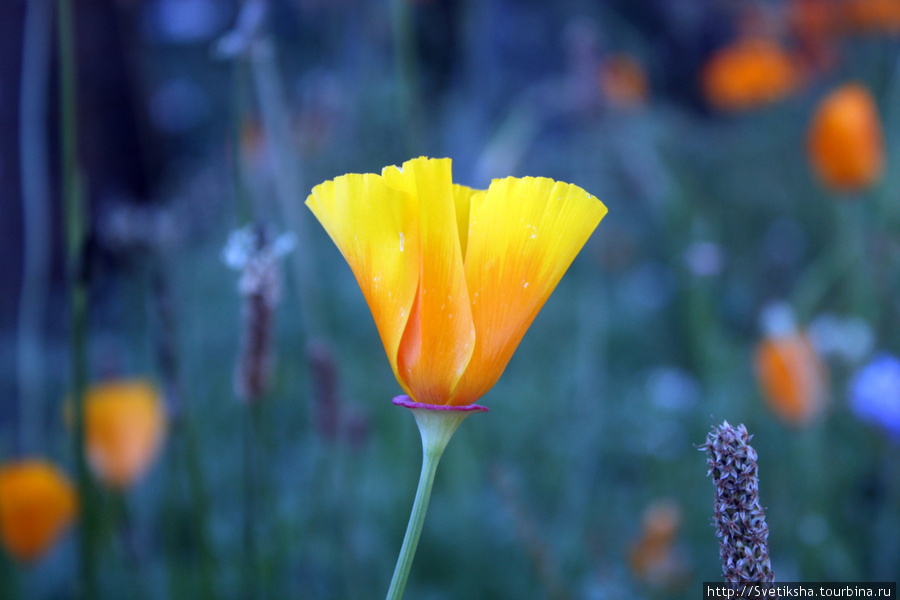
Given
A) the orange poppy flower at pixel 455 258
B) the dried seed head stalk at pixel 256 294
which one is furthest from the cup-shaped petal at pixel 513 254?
the dried seed head stalk at pixel 256 294

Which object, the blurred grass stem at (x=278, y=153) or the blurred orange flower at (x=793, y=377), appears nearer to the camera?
the blurred grass stem at (x=278, y=153)

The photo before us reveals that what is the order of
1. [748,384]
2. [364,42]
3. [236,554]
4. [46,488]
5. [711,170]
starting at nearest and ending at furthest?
[46,488], [236,554], [748,384], [364,42], [711,170]

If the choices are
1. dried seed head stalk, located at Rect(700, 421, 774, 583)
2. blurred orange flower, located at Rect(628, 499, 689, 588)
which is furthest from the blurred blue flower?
dried seed head stalk, located at Rect(700, 421, 774, 583)

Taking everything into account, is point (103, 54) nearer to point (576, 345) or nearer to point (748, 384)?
point (576, 345)

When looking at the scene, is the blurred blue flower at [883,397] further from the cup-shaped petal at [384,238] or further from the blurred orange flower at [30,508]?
the blurred orange flower at [30,508]

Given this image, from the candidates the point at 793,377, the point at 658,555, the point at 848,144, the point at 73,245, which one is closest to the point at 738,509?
the point at 73,245

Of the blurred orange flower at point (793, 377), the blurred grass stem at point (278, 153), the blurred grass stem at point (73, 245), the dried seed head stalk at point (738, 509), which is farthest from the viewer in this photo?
the blurred orange flower at point (793, 377)

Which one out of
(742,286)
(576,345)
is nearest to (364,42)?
(576,345)
